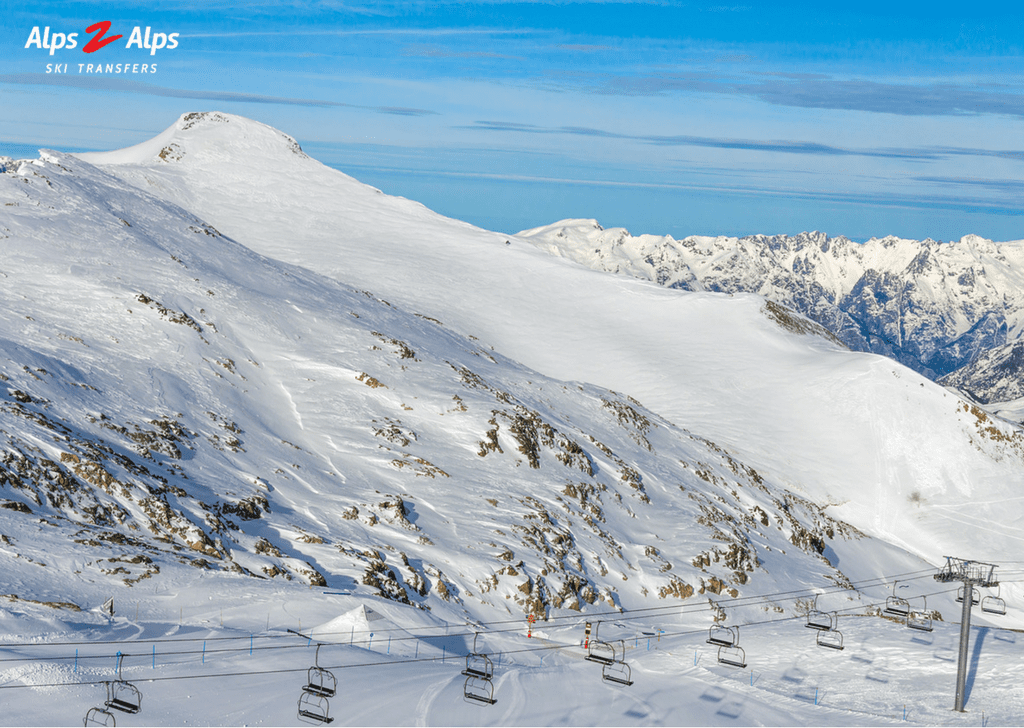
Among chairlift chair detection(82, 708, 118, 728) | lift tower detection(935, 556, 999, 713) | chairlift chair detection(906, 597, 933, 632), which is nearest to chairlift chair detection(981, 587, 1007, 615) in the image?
lift tower detection(935, 556, 999, 713)

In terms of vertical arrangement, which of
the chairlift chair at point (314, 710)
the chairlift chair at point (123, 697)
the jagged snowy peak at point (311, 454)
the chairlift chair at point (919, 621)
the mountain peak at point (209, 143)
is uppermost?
the mountain peak at point (209, 143)

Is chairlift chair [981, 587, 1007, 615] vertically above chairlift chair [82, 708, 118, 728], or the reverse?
chairlift chair [981, 587, 1007, 615]

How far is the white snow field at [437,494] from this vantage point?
3091cm

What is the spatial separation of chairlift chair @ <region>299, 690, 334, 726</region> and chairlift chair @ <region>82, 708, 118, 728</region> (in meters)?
4.55

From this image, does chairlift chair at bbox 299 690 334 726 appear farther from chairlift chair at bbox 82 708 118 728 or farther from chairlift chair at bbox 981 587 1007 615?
chairlift chair at bbox 981 587 1007 615

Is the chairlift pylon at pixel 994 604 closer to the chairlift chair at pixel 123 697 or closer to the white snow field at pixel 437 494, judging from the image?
the white snow field at pixel 437 494

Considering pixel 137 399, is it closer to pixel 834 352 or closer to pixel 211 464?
pixel 211 464

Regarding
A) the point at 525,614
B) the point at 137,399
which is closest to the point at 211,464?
the point at 137,399

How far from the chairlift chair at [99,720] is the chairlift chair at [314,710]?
179 inches

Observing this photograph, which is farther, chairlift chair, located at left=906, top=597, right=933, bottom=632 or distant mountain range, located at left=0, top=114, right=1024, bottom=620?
chairlift chair, located at left=906, top=597, right=933, bottom=632

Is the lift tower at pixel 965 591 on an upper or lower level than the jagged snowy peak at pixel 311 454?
lower

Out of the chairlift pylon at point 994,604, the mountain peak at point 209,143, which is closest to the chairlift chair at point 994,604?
the chairlift pylon at point 994,604

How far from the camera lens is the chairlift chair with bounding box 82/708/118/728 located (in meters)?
22.1

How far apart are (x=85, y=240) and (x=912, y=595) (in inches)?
2886
